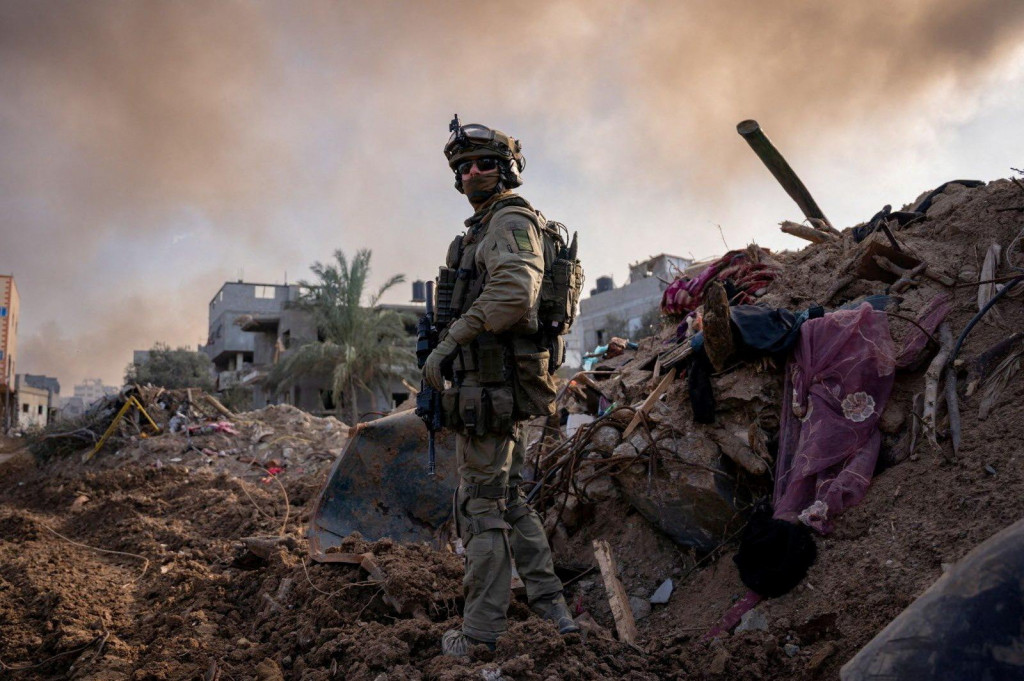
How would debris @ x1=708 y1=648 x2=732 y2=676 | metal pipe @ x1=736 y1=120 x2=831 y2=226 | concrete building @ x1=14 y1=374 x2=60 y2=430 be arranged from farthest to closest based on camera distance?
concrete building @ x1=14 y1=374 x2=60 y2=430 → metal pipe @ x1=736 y1=120 x2=831 y2=226 → debris @ x1=708 y1=648 x2=732 y2=676

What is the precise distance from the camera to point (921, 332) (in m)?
3.70

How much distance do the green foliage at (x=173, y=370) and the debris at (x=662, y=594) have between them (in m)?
29.5

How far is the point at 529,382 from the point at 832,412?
156cm

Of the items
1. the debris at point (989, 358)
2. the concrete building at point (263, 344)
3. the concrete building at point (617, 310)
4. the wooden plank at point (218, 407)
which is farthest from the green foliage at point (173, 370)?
the debris at point (989, 358)

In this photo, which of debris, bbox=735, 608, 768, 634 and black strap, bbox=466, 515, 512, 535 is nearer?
debris, bbox=735, 608, 768, 634

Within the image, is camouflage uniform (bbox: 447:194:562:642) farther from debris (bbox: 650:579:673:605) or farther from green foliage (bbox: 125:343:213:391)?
green foliage (bbox: 125:343:213:391)

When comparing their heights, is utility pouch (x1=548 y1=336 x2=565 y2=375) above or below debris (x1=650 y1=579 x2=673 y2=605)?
above

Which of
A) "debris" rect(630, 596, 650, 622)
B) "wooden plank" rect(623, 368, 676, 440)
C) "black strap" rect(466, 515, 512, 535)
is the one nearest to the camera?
"black strap" rect(466, 515, 512, 535)

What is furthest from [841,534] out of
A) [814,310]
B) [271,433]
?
[271,433]

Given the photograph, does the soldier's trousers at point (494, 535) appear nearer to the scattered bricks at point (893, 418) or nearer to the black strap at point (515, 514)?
the black strap at point (515, 514)

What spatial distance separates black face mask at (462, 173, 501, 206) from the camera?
3.49 meters

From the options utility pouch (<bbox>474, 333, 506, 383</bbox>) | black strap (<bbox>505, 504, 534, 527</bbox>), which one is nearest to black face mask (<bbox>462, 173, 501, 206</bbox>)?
utility pouch (<bbox>474, 333, 506, 383</bbox>)

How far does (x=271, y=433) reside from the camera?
11.2 m

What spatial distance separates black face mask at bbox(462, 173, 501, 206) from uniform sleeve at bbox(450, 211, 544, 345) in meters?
0.33
